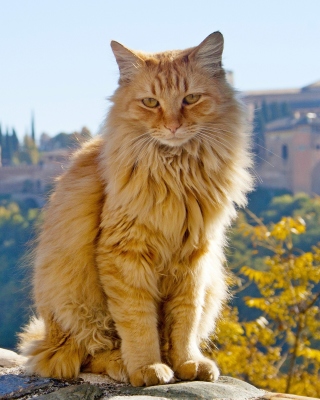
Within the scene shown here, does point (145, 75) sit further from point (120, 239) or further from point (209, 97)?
point (120, 239)

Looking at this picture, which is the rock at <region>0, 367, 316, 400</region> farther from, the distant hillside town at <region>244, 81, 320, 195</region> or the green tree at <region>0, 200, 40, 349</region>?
the distant hillside town at <region>244, 81, 320, 195</region>

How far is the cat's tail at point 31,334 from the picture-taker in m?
2.45

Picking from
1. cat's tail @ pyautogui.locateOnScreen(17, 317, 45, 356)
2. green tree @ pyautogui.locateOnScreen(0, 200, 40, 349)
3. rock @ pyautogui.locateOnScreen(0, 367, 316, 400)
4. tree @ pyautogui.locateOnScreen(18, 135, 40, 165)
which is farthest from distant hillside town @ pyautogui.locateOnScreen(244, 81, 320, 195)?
rock @ pyautogui.locateOnScreen(0, 367, 316, 400)

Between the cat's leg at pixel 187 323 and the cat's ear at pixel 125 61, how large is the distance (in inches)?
29.1

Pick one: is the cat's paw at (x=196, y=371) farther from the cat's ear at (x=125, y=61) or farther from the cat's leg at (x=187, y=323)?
the cat's ear at (x=125, y=61)

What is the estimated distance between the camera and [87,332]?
90.7 inches

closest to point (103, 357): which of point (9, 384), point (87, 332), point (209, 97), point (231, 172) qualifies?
point (87, 332)

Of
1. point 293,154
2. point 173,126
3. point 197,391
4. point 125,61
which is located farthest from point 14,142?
point 197,391

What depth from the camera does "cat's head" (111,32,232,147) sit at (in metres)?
2.19

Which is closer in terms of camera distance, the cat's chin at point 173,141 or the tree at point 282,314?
the cat's chin at point 173,141

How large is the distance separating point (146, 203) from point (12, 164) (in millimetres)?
44527

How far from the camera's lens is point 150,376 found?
6.93ft

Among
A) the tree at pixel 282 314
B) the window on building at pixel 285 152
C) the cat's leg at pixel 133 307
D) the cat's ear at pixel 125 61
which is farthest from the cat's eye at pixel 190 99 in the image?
the window on building at pixel 285 152

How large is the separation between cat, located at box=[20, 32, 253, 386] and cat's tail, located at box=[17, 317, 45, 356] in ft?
0.21
